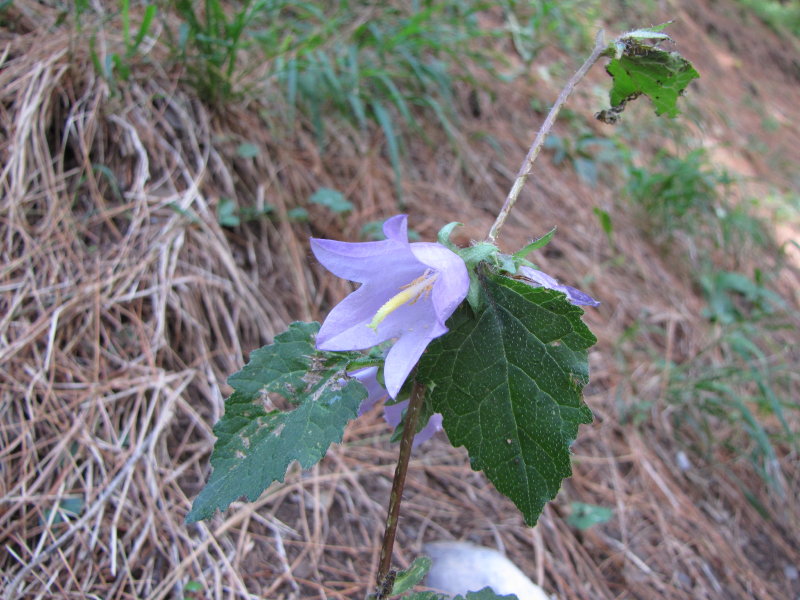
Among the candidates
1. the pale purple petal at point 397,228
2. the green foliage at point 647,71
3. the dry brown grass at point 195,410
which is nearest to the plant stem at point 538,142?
the green foliage at point 647,71

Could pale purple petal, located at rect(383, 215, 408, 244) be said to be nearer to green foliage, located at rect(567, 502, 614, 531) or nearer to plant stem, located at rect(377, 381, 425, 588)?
plant stem, located at rect(377, 381, 425, 588)

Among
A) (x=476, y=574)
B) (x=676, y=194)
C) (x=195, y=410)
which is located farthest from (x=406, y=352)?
(x=676, y=194)

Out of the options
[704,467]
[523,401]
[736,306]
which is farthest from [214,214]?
[736,306]

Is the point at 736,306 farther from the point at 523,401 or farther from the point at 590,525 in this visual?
the point at 523,401

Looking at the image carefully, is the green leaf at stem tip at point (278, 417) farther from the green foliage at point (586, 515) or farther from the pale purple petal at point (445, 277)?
the green foliage at point (586, 515)

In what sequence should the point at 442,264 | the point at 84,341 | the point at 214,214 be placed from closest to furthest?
the point at 442,264
the point at 84,341
the point at 214,214

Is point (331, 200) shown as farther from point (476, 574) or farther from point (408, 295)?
point (408, 295)
